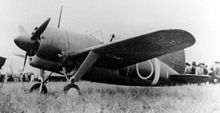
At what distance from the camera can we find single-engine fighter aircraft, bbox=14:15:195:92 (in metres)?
4.38

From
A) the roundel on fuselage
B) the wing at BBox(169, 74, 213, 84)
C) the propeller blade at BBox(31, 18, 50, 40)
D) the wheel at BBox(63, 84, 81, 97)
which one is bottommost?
the wheel at BBox(63, 84, 81, 97)

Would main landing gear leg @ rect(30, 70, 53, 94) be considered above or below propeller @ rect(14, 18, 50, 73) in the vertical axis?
below

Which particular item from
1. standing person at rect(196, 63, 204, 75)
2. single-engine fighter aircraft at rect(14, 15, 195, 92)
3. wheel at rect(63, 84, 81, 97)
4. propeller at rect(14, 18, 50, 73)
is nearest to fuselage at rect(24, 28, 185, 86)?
single-engine fighter aircraft at rect(14, 15, 195, 92)

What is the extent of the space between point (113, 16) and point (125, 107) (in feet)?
6.17

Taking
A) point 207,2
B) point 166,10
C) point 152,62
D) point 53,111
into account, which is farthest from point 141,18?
point 53,111

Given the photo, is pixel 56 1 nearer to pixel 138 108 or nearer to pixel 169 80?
pixel 138 108

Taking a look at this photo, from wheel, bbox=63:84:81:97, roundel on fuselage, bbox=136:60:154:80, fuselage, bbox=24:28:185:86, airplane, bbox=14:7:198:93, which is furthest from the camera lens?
roundel on fuselage, bbox=136:60:154:80

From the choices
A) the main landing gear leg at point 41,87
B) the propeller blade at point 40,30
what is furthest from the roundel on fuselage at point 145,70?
the propeller blade at point 40,30

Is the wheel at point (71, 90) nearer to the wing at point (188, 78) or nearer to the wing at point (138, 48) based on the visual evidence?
the wing at point (138, 48)

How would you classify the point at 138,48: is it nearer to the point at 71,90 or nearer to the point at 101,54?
the point at 101,54

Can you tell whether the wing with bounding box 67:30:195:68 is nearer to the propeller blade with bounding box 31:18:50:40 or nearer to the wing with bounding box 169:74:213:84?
the propeller blade with bounding box 31:18:50:40

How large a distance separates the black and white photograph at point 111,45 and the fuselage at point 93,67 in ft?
0.06

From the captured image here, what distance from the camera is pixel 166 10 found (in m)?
4.34

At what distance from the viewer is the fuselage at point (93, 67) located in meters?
4.96
